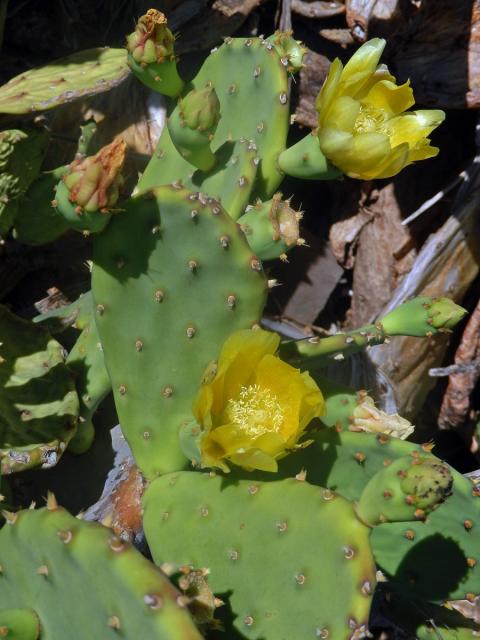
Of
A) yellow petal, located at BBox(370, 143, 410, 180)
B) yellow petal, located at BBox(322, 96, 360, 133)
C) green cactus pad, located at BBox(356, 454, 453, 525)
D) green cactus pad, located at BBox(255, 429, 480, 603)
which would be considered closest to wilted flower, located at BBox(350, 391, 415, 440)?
green cactus pad, located at BBox(255, 429, 480, 603)

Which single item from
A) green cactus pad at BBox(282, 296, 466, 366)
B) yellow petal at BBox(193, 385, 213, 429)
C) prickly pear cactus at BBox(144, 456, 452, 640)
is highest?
yellow petal at BBox(193, 385, 213, 429)

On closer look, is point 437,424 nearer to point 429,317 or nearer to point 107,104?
point 429,317

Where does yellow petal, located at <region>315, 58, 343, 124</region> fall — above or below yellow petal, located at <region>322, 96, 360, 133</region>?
above

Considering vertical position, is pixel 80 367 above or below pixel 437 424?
above

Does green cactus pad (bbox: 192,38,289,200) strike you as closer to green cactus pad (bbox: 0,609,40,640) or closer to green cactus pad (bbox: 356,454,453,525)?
green cactus pad (bbox: 356,454,453,525)

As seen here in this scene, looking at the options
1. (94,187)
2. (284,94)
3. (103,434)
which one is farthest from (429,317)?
(103,434)

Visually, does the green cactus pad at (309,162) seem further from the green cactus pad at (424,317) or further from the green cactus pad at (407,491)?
the green cactus pad at (407,491)
